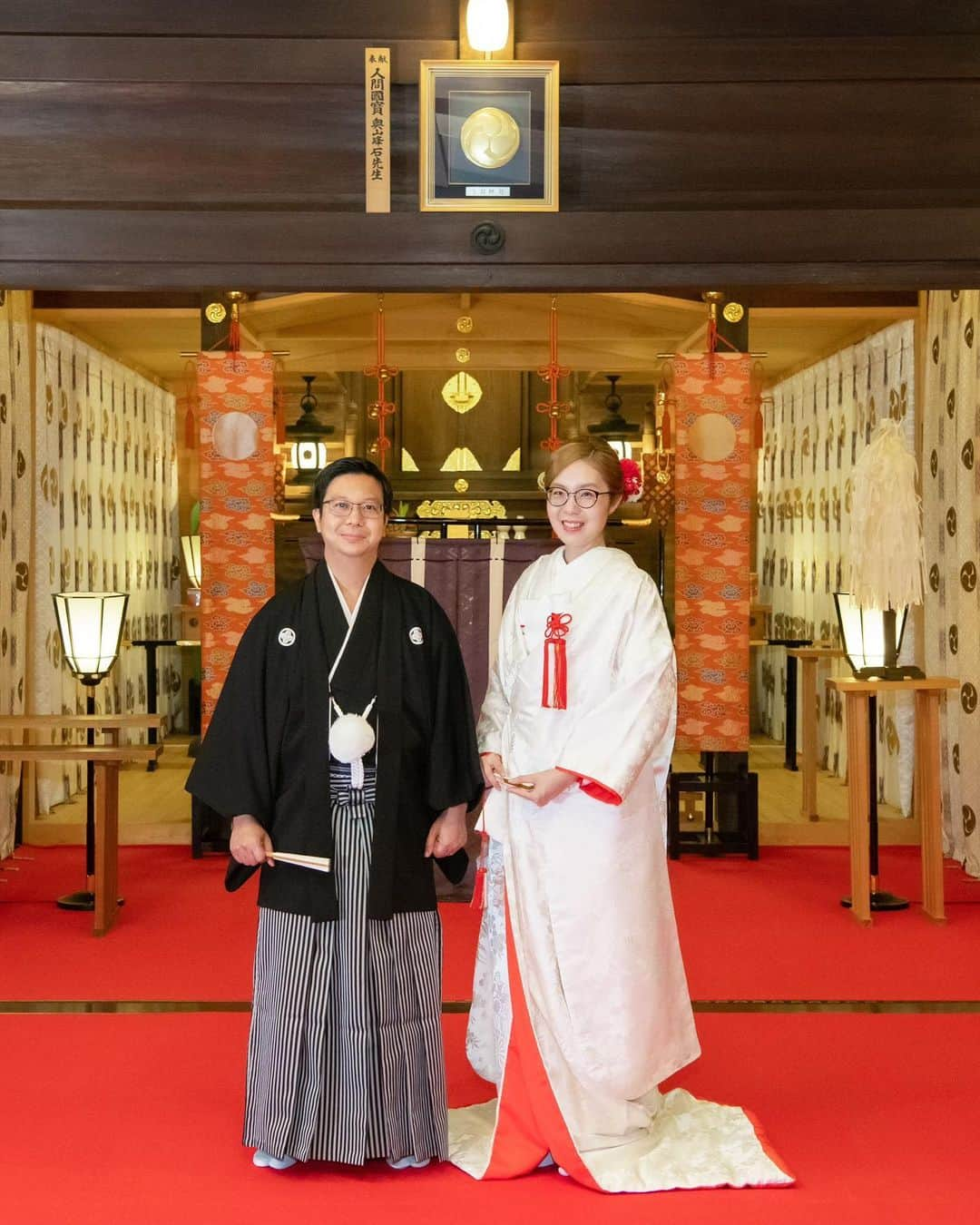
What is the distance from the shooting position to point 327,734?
9.02ft

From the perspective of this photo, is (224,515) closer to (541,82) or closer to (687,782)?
(687,782)

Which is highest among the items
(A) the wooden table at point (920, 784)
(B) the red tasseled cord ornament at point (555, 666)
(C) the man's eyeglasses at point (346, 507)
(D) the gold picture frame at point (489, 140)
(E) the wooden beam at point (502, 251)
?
(D) the gold picture frame at point (489, 140)

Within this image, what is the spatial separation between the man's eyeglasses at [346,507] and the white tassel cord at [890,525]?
260 cm

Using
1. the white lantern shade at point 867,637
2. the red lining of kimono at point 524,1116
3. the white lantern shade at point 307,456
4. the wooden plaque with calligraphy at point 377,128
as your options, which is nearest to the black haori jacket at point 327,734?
the red lining of kimono at point 524,1116

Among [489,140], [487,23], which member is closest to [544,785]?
[489,140]

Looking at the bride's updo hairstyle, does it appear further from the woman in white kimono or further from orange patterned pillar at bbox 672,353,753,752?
orange patterned pillar at bbox 672,353,753,752

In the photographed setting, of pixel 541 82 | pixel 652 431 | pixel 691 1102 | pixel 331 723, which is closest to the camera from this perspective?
pixel 331 723

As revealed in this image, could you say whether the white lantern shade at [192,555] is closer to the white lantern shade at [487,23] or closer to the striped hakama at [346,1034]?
the white lantern shade at [487,23]

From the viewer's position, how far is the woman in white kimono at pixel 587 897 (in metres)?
2.77

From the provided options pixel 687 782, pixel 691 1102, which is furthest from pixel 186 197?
pixel 687 782

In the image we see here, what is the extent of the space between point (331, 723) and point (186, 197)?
4.80 ft

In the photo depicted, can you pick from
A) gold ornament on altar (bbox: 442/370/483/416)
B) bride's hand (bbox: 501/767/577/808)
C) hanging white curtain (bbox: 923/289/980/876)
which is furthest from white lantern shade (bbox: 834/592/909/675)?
gold ornament on altar (bbox: 442/370/483/416)

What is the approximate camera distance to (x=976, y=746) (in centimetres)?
554

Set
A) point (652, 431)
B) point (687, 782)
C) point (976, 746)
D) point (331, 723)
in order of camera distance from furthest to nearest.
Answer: point (652, 431) < point (687, 782) < point (976, 746) < point (331, 723)
